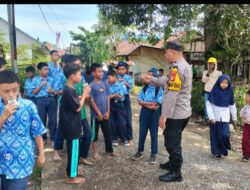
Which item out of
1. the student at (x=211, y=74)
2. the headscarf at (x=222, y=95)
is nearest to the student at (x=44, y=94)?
the headscarf at (x=222, y=95)

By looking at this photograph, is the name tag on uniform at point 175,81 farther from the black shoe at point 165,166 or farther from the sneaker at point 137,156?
the sneaker at point 137,156

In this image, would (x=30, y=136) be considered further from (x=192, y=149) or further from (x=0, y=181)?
(x=192, y=149)

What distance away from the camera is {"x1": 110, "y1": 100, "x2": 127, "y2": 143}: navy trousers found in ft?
18.9

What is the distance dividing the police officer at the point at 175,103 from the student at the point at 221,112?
139 centimetres

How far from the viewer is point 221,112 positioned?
5312mm

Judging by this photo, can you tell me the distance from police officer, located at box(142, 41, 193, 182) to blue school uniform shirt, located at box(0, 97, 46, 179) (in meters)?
1.82

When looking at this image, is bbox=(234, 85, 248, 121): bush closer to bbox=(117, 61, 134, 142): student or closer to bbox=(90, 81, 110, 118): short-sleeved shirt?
bbox=(117, 61, 134, 142): student

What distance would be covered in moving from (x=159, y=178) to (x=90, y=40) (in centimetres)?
1709

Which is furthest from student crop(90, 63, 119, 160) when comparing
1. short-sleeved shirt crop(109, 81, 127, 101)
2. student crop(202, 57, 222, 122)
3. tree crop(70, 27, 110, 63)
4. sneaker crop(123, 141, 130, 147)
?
tree crop(70, 27, 110, 63)

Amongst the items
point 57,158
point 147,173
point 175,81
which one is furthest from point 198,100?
point 175,81

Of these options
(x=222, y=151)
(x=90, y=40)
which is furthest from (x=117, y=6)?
(x=90, y=40)

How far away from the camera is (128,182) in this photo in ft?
13.7

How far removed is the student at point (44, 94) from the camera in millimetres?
5387

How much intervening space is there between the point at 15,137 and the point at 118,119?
3254mm
